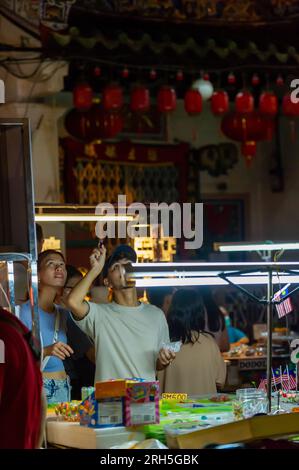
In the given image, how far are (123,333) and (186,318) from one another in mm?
1026

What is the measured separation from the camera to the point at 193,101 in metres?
14.0

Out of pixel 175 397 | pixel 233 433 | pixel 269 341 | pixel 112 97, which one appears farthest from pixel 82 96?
pixel 233 433

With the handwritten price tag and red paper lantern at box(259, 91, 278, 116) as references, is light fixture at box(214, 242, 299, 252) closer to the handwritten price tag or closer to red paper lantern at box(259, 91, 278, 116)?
the handwritten price tag

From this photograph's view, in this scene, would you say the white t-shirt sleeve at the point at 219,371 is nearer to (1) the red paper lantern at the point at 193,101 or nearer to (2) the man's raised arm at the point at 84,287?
(2) the man's raised arm at the point at 84,287

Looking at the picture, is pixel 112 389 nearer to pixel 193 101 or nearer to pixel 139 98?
pixel 139 98

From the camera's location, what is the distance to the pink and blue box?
5.42 metres

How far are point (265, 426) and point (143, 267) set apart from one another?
1.63 m

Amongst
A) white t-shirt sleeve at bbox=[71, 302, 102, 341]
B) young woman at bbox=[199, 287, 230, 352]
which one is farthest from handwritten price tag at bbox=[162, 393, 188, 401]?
young woman at bbox=[199, 287, 230, 352]

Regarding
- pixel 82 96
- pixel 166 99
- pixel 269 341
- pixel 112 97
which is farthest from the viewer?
pixel 166 99

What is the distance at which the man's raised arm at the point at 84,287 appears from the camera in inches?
265

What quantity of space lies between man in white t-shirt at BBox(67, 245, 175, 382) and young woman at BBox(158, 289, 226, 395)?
0.71m

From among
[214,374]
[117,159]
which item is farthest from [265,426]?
[117,159]

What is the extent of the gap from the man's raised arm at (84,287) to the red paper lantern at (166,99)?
7125 millimetres

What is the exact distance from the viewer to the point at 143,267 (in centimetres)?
653
